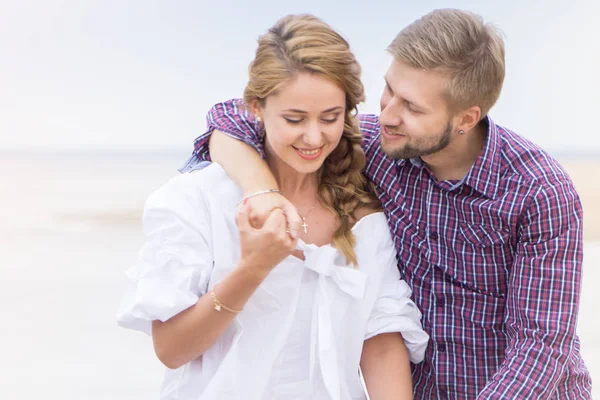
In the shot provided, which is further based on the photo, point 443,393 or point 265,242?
point 443,393

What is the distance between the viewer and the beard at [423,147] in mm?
2057

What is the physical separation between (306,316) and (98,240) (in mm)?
6559

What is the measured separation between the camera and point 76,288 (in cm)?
643

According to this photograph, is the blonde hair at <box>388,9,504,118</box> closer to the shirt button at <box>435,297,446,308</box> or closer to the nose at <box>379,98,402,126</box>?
the nose at <box>379,98,402,126</box>

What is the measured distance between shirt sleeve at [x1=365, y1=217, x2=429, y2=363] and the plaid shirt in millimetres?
30

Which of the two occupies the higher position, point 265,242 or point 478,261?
point 265,242

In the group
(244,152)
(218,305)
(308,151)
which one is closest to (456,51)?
(308,151)

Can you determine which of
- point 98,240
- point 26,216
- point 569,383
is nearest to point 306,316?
point 569,383

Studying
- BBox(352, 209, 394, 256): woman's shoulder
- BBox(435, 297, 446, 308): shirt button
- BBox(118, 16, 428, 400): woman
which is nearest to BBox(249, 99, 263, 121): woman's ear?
BBox(118, 16, 428, 400): woman

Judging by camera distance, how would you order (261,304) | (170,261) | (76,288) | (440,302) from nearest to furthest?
(170,261) → (261,304) → (440,302) → (76,288)

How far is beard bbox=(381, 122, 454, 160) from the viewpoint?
6.75 ft

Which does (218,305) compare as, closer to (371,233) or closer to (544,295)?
(371,233)

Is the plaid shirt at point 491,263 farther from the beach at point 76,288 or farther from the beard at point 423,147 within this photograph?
the beach at point 76,288

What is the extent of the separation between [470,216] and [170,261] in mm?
788
